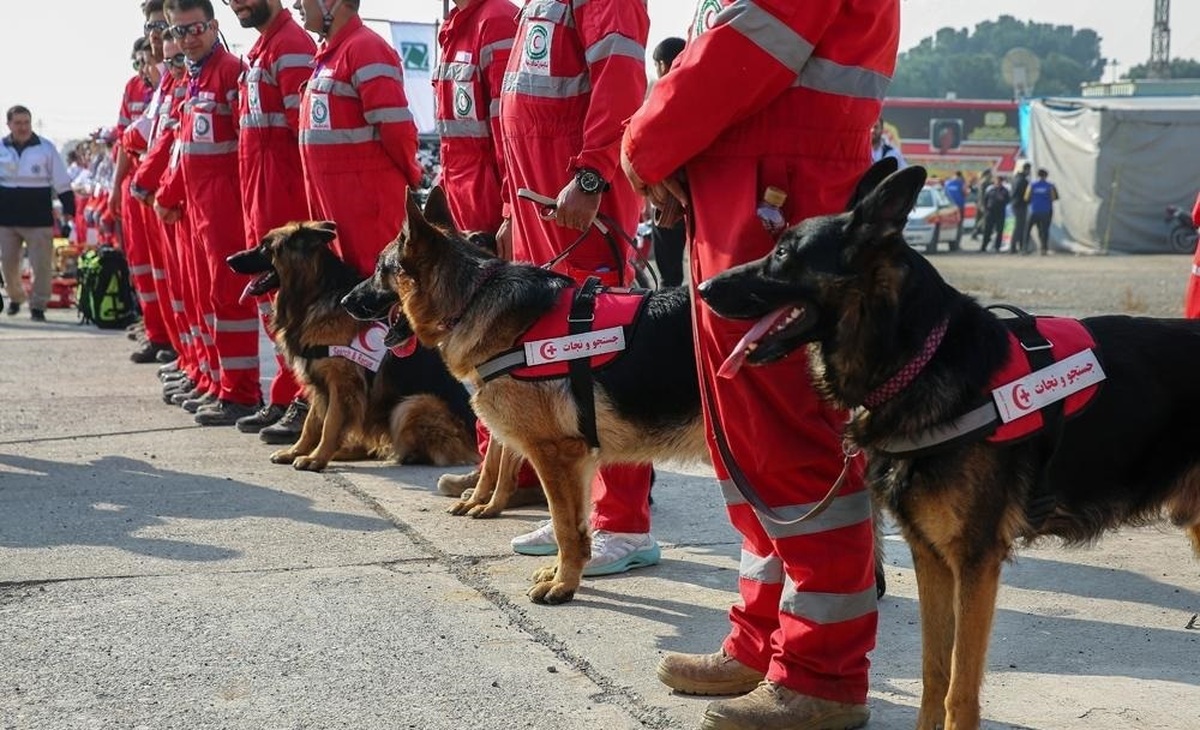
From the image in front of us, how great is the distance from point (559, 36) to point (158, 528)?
265 centimetres

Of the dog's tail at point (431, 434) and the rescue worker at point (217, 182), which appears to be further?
the rescue worker at point (217, 182)

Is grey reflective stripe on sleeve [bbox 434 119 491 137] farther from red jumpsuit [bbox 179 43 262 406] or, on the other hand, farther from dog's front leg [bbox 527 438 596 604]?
red jumpsuit [bbox 179 43 262 406]

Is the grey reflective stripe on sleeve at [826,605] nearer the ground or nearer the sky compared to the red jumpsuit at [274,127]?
nearer the ground

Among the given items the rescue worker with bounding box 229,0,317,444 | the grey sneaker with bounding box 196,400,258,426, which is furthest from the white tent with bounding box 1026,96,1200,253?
the rescue worker with bounding box 229,0,317,444

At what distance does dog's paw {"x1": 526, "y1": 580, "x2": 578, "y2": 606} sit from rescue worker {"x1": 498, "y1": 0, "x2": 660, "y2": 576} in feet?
0.98

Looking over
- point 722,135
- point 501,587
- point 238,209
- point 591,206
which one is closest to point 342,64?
point 238,209

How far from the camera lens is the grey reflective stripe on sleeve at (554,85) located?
498 centimetres

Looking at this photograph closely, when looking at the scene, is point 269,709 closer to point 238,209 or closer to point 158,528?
point 158,528

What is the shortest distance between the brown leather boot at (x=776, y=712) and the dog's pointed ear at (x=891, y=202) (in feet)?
3.92

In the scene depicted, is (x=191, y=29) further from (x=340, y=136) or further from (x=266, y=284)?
(x=266, y=284)

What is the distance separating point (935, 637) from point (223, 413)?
601 cm

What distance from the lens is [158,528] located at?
5.60m

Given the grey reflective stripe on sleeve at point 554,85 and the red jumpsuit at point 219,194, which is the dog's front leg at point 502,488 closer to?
the grey reflective stripe on sleeve at point 554,85

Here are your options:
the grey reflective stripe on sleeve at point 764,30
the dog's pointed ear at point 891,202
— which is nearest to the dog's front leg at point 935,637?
the dog's pointed ear at point 891,202
